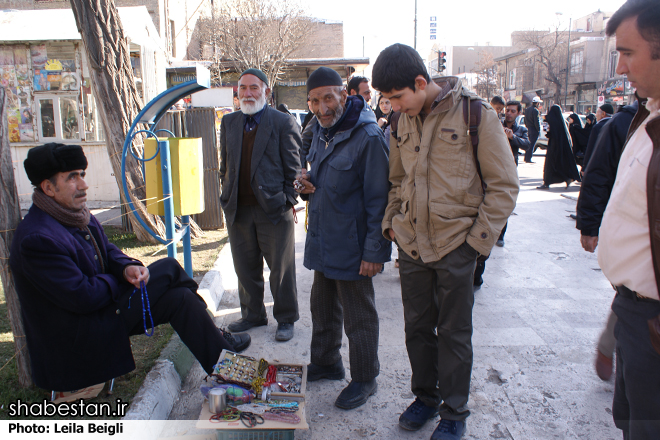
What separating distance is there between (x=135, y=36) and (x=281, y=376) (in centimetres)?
814

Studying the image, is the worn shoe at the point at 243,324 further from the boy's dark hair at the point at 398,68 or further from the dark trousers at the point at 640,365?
the dark trousers at the point at 640,365

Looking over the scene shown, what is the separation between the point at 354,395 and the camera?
2865 mm

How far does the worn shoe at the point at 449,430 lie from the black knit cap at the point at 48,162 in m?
2.40

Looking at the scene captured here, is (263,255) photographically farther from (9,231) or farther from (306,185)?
(9,231)

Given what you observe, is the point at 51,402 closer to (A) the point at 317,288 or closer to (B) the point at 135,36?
(A) the point at 317,288

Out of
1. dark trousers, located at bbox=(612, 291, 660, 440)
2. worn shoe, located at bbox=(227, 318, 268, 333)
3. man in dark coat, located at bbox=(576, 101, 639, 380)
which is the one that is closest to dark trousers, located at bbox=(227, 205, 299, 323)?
worn shoe, located at bbox=(227, 318, 268, 333)

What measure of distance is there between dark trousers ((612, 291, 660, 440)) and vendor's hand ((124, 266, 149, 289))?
2419 mm

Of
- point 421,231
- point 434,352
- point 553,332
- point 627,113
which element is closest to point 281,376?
point 434,352

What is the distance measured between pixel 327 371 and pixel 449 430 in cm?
97

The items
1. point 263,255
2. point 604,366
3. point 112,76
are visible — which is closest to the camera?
point 604,366

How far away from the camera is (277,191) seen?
3.69m

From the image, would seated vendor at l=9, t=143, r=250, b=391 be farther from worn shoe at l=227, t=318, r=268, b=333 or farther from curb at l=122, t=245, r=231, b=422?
worn shoe at l=227, t=318, r=268, b=333

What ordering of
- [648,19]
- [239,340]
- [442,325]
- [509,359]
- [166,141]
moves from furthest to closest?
[166,141]
[239,340]
[509,359]
[442,325]
[648,19]

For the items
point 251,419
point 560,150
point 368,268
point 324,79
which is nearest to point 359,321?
point 368,268
